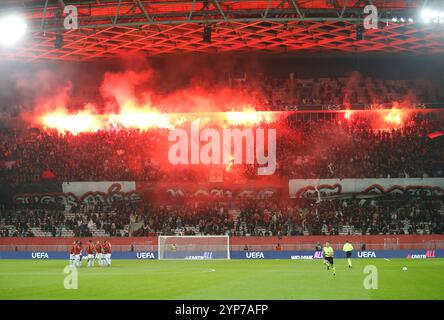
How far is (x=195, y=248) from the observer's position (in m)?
46.1

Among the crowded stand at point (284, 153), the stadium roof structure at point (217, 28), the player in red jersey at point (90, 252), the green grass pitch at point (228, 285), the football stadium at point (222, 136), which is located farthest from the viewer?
the crowded stand at point (284, 153)

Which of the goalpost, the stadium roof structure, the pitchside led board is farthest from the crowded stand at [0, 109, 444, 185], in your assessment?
the goalpost

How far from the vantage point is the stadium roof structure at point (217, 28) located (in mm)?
40156

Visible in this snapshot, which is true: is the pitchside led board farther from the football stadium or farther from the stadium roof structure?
the stadium roof structure

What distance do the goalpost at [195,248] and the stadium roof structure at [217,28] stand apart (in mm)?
14500

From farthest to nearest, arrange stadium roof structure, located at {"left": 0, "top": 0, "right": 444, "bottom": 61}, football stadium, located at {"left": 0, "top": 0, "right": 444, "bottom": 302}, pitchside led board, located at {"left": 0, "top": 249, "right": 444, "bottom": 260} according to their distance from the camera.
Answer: football stadium, located at {"left": 0, "top": 0, "right": 444, "bottom": 302}
pitchside led board, located at {"left": 0, "top": 249, "right": 444, "bottom": 260}
stadium roof structure, located at {"left": 0, "top": 0, "right": 444, "bottom": 61}

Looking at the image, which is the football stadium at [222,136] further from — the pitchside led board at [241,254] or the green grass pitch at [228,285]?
the green grass pitch at [228,285]

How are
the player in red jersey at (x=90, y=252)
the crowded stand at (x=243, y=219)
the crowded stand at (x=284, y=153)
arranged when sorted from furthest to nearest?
the crowded stand at (x=284, y=153), the crowded stand at (x=243, y=219), the player in red jersey at (x=90, y=252)

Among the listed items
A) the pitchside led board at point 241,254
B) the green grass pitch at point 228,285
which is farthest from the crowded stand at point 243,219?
the green grass pitch at point 228,285

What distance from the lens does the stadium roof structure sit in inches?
1581

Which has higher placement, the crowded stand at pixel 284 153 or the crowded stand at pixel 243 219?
the crowded stand at pixel 284 153

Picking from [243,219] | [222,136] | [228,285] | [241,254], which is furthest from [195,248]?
[228,285]

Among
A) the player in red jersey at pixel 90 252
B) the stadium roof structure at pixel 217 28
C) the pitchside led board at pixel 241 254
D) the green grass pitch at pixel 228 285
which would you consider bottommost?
the pitchside led board at pixel 241 254

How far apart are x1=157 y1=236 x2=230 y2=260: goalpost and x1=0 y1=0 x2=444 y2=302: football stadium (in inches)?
3.8
